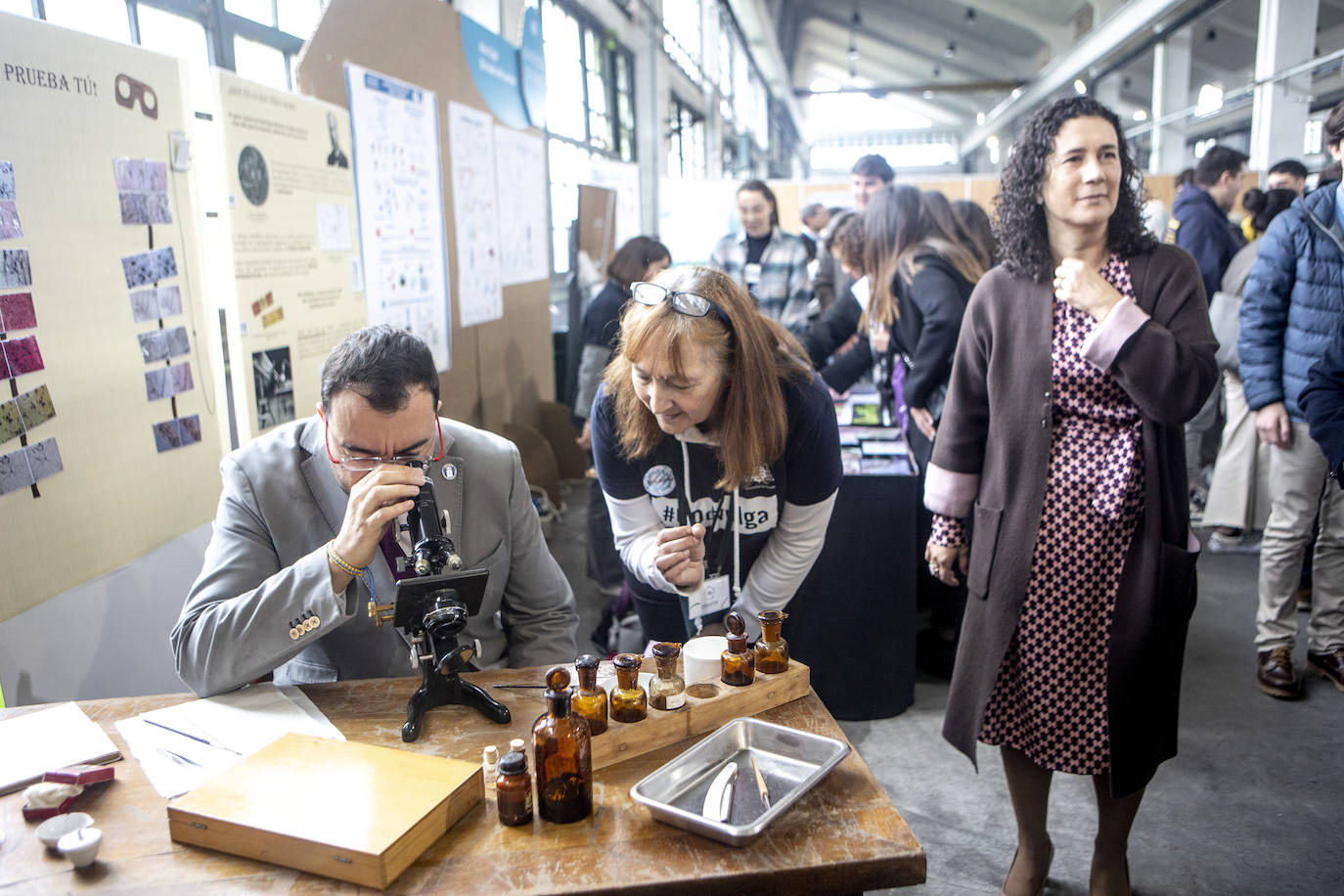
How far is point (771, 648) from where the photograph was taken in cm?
144

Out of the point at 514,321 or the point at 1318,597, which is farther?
the point at 514,321

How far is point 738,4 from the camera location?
13180 millimetres

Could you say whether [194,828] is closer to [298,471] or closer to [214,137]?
[298,471]

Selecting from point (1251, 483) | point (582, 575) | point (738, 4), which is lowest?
point (582, 575)

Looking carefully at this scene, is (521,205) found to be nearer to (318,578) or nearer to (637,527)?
(637,527)

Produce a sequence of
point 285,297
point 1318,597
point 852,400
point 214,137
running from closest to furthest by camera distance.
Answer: point 214,137
point 285,297
point 1318,597
point 852,400

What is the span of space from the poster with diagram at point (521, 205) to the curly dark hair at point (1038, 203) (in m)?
3.38

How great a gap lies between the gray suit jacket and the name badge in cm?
25

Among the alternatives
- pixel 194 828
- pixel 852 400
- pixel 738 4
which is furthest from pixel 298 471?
pixel 738 4

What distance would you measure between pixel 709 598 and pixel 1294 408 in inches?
76.1

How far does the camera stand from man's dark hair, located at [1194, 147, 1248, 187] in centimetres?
456

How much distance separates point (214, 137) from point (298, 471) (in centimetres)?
120

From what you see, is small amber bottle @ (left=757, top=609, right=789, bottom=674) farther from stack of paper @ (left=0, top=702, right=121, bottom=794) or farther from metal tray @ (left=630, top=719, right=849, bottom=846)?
stack of paper @ (left=0, top=702, right=121, bottom=794)

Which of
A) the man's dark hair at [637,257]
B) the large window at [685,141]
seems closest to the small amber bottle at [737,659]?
the man's dark hair at [637,257]
